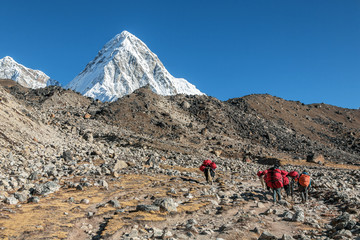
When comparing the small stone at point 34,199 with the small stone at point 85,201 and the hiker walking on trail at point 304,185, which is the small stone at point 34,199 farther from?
the hiker walking on trail at point 304,185

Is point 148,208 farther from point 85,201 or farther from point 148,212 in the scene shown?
point 85,201

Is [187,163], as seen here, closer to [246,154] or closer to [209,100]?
[246,154]

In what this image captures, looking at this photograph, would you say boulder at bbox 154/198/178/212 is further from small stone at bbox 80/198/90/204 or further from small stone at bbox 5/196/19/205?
small stone at bbox 5/196/19/205

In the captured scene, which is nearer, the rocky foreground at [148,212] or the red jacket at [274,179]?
the rocky foreground at [148,212]

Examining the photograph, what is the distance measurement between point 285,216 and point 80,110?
45366 mm

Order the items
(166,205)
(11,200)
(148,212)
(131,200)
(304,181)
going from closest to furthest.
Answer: (148,212)
(11,200)
(166,205)
(131,200)
(304,181)

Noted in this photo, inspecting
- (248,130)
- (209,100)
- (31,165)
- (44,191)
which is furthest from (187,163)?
(209,100)

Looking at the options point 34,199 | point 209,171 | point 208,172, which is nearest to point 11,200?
point 34,199

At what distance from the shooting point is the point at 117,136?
3738 cm

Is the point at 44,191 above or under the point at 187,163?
under

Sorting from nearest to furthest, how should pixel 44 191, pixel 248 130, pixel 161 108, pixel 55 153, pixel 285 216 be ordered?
1. pixel 285 216
2. pixel 44 191
3. pixel 55 153
4. pixel 161 108
5. pixel 248 130

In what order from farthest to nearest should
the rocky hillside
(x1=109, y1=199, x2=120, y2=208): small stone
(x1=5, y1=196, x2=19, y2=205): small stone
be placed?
1. (x1=109, y1=199, x2=120, y2=208): small stone
2. (x1=5, y1=196, x2=19, y2=205): small stone
3. the rocky hillside

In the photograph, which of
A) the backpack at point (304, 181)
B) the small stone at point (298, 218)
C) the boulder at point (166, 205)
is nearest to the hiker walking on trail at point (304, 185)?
the backpack at point (304, 181)

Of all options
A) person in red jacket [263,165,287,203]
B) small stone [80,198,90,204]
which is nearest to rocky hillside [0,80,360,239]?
small stone [80,198,90,204]
